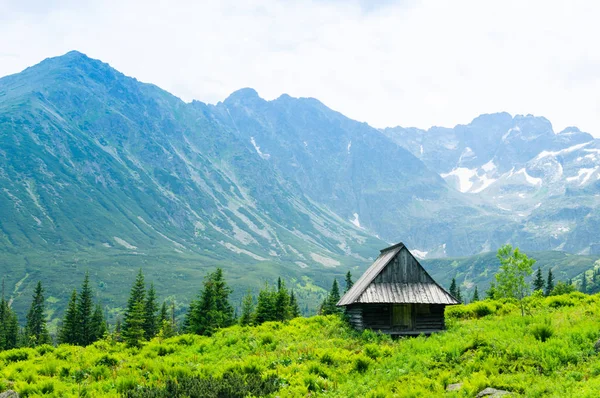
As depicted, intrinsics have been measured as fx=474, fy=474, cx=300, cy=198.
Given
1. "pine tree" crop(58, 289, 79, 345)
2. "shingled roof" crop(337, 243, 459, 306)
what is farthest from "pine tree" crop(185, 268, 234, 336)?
"shingled roof" crop(337, 243, 459, 306)

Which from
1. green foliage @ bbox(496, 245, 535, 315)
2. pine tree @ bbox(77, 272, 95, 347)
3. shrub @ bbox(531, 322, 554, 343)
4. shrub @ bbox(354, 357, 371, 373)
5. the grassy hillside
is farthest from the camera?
pine tree @ bbox(77, 272, 95, 347)

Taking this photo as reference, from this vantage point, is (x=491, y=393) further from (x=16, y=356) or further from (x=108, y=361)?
(x=16, y=356)

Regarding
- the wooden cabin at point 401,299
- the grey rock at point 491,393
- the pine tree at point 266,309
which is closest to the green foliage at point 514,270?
the wooden cabin at point 401,299

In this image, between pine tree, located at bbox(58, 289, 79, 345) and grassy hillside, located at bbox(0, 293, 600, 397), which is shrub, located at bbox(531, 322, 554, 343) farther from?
pine tree, located at bbox(58, 289, 79, 345)

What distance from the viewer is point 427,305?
110 feet

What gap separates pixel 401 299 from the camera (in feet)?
106

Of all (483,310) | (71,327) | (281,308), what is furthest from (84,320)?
(483,310)

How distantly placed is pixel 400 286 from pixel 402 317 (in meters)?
2.20

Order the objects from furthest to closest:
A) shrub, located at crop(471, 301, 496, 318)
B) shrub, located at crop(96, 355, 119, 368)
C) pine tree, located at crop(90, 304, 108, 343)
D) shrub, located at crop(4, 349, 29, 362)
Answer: pine tree, located at crop(90, 304, 108, 343)
shrub, located at crop(471, 301, 496, 318)
shrub, located at crop(4, 349, 29, 362)
shrub, located at crop(96, 355, 119, 368)

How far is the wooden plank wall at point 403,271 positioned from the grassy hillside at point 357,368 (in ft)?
22.5

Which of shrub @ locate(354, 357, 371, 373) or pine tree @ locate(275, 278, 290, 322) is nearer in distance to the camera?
shrub @ locate(354, 357, 371, 373)

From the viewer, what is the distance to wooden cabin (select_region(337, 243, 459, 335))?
32.5 metres

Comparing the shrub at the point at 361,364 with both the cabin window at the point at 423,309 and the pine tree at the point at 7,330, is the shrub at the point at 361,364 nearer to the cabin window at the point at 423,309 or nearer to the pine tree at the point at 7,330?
the cabin window at the point at 423,309

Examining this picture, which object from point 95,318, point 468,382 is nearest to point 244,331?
point 468,382
